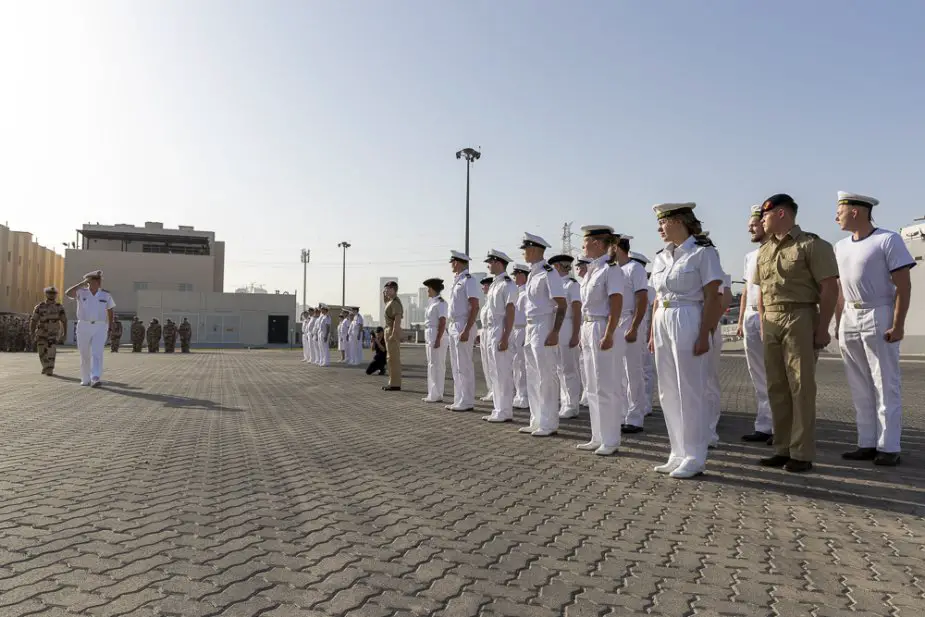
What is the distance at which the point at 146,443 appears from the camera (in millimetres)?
6727

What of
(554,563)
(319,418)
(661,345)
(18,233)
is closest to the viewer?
(554,563)

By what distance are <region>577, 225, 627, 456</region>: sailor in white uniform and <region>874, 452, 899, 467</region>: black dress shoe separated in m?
2.11

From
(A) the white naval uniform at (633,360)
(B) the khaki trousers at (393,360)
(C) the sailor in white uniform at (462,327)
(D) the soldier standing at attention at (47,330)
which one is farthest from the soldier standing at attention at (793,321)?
(D) the soldier standing at attention at (47,330)

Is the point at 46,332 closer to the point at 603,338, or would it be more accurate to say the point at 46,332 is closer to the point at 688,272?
the point at 603,338

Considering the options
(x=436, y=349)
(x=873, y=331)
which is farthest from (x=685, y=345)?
(x=436, y=349)

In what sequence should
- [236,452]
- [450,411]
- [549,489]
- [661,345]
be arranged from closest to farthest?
[549,489] → [661,345] → [236,452] → [450,411]

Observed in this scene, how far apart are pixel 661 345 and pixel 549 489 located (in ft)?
4.91

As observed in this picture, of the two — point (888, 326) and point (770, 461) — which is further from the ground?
point (888, 326)

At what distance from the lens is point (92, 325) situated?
13.9 m

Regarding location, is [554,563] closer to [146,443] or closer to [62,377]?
[146,443]

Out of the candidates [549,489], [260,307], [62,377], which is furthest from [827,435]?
[260,307]

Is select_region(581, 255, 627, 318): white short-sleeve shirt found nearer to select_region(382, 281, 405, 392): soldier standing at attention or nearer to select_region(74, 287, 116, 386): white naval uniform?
select_region(382, 281, 405, 392): soldier standing at attention

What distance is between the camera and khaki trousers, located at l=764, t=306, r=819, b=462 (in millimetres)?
5473

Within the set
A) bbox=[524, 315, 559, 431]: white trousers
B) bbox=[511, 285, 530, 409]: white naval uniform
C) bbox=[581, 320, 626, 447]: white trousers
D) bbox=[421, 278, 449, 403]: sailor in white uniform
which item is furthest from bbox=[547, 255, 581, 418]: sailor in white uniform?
bbox=[581, 320, 626, 447]: white trousers
